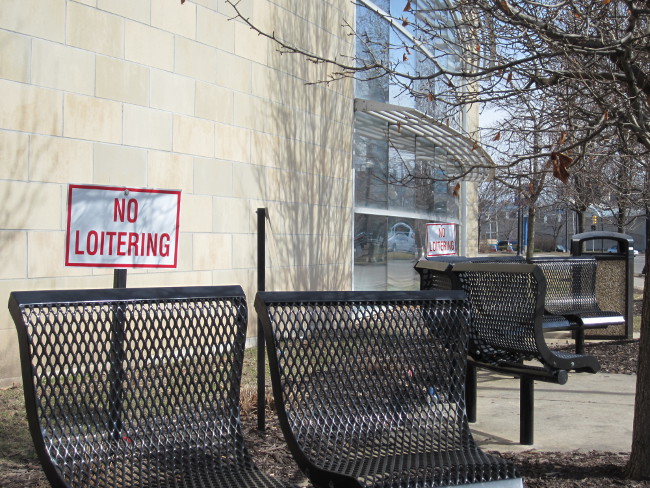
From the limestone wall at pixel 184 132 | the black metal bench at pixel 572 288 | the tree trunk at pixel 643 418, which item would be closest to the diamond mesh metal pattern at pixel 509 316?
the tree trunk at pixel 643 418

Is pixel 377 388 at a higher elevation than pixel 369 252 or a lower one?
lower

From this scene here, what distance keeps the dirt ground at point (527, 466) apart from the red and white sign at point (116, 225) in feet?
3.88

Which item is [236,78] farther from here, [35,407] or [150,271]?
[35,407]

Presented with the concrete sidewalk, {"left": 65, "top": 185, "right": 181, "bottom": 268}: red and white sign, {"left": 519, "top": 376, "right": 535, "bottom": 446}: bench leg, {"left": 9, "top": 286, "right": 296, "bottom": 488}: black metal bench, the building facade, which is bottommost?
the concrete sidewalk

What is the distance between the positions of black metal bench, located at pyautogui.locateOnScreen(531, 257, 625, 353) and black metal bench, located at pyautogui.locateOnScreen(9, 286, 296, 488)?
5.54 metres

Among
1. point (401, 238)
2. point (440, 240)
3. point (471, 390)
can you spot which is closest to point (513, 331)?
point (471, 390)

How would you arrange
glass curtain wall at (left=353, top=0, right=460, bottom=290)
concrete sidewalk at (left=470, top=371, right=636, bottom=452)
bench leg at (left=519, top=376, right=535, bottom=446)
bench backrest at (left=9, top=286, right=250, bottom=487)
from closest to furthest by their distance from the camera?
bench backrest at (left=9, top=286, right=250, bottom=487) → bench leg at (left=519, top=376, right=535, bottom=446) → concrete sidewalk at (left=470, top=371, right=636, bottom=452) → glass curtain wall at (left=353, top=0, right=460, bottom=290)

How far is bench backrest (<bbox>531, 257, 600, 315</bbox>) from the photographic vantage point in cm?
865

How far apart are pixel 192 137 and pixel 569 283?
4696 mm

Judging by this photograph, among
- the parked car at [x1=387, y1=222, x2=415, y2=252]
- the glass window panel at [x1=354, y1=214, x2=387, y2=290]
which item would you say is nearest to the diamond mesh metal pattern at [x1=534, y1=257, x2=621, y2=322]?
the glass window panel at [x1=354, y1=214, x2=387, y2=290]

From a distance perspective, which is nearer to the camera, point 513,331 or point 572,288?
point 513,331

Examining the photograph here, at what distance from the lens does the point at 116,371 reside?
324cm

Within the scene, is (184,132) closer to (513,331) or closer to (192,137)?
(192,137)

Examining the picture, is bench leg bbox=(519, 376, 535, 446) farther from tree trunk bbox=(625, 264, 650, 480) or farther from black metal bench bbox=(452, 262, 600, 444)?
tree trunk bbox=(625, 264, 650, 480)
